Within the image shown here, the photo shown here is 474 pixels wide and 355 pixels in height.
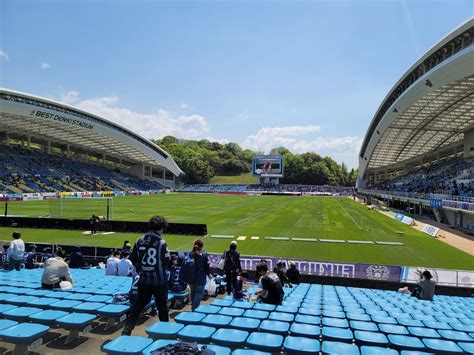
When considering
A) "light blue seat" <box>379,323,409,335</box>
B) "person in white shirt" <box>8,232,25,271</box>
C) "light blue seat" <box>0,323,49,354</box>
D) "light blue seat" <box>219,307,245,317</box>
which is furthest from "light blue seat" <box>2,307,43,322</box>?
"person in white shirt" <box>8,232,25,271</box>

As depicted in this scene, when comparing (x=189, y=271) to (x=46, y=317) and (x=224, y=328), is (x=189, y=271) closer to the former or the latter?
(x=224, y=328)

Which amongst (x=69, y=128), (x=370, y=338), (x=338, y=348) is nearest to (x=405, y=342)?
(x=370, y=338)

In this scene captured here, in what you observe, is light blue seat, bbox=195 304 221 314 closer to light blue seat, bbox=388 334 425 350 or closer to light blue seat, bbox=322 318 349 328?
light blue seat, bbox=322 318 349 328

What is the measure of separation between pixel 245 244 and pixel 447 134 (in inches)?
2233

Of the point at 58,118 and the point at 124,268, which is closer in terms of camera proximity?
the point at 124,268

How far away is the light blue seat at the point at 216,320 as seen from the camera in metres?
5.35

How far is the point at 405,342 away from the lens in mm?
4945

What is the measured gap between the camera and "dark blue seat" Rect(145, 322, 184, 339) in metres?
4.74

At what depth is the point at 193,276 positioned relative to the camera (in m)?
7.09

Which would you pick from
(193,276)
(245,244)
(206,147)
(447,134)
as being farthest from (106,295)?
(206,147)

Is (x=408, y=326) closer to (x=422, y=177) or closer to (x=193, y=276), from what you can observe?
(x=193, y=276)

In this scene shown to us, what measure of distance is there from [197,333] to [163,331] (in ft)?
1.51

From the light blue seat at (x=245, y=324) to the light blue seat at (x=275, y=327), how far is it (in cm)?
11

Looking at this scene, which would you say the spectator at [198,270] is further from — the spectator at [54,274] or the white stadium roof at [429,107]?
the white stadium roof at [429,107]
